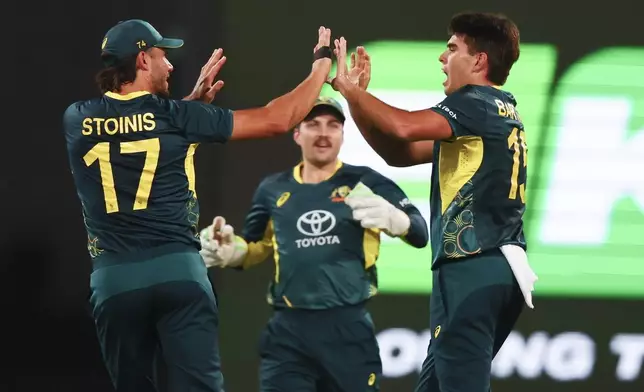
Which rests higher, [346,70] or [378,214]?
[346,70]

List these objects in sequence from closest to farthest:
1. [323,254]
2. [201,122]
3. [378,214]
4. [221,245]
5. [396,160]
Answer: [201,122] → [396,160] → [378,214] → [323,254] → [221,245]

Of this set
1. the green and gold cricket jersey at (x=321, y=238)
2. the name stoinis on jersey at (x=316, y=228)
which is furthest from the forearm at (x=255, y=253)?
the name stoinis on jersey at (x=316, y=228)

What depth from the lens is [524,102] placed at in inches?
241

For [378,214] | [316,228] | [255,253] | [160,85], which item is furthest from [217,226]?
[160,85]

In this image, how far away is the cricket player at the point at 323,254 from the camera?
523cm

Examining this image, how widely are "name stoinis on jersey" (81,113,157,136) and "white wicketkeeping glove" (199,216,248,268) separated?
1125 millimetres

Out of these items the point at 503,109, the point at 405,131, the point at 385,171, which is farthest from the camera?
the point at 385,171

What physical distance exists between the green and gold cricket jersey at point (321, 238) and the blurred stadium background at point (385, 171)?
1.83 feet

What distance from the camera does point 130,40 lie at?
4406 mm

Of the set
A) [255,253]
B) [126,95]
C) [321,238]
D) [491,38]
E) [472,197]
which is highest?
[491,38]

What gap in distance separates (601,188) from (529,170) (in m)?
0.38

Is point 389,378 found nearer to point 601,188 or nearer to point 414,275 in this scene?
point 414,275

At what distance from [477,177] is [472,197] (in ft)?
0.23

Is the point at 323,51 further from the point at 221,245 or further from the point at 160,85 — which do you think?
the point at 221,245
